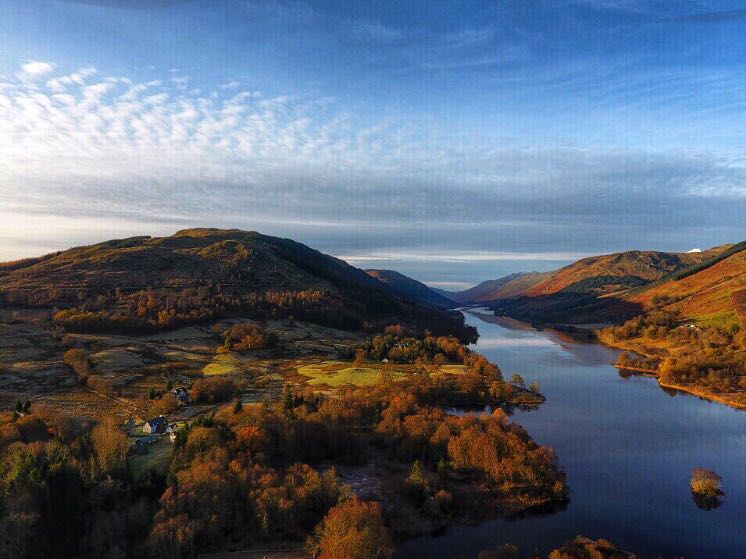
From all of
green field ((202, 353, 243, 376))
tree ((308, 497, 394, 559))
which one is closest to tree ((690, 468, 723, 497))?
tree ((308, 497, 394, 559))

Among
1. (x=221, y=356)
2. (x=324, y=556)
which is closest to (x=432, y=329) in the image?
(x=221, y=356)

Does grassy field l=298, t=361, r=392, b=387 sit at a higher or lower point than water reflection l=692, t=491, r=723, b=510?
higher

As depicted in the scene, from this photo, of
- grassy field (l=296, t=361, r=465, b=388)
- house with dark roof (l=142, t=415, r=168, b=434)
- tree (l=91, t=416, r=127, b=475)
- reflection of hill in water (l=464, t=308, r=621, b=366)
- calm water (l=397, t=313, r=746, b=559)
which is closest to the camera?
calm water (l=397, t=313, r=746, b=559)

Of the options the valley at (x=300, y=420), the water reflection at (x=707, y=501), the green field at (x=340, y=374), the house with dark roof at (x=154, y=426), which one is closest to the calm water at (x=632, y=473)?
the valley at (x=300, y=420)

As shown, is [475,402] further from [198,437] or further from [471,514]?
[198,437]

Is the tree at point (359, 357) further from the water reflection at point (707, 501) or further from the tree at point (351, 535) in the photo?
the water reflection at point (707, 501)

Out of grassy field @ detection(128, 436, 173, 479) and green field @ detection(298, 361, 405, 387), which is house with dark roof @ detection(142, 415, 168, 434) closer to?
grassy field @ detection(128, 436, 173, 479)

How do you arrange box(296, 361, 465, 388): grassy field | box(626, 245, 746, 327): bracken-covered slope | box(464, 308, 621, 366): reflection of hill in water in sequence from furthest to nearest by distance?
box(626, 245, 746, 327): bracken-covered slope < box(464, 308, 621, 366): reflection of hill in water < box(296, 361, 465, 388): grassy field
